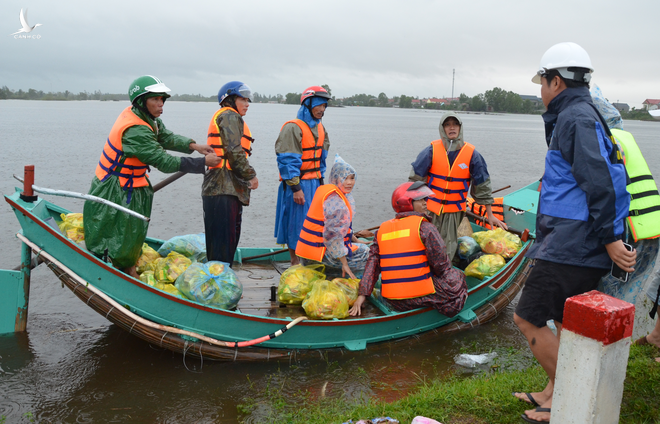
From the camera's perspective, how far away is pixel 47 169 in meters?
19.7

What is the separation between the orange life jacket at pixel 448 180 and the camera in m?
6.34

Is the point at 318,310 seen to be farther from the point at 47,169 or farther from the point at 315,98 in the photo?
the point at 47,169

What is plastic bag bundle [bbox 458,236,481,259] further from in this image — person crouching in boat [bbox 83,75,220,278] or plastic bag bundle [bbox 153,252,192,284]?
Result: person crouching in boat [bbox 83,75,220,278]

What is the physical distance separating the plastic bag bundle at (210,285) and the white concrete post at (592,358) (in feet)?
10.6

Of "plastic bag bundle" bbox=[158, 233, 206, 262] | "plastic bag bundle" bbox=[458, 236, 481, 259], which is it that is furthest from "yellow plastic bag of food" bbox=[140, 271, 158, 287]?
"plastic bag bundle" bbox=[458, 236, 481, 259]

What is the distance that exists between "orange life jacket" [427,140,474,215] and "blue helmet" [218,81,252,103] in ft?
7.80

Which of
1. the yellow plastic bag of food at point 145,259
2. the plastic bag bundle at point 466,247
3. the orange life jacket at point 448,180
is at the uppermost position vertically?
the orange life jacket at point 448,180

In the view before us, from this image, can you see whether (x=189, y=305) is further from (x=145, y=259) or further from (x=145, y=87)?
(x=145, y=87)

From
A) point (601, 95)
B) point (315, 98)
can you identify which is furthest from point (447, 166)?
point (601, 95)

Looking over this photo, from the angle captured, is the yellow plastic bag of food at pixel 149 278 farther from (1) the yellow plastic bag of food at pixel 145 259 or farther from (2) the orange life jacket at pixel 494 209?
(2) the orange life jacket at pixel 494 209

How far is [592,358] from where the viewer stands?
263 centimetres

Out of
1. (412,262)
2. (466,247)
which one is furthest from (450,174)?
(412,262)

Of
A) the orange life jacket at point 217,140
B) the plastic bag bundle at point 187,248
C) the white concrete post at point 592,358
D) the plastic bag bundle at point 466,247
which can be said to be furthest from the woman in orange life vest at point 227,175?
the white concrete post at point 592,358

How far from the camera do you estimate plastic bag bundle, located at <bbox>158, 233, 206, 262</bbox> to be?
242 inches
